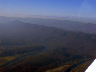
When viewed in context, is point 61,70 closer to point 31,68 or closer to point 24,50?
point 31,68

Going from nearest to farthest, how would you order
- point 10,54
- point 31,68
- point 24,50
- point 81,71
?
point 81,71, point 31,68, point 10,54, point 24,50

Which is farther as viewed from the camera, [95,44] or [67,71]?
[95,44]

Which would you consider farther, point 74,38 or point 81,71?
point 74,38

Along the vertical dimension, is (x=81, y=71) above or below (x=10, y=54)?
above

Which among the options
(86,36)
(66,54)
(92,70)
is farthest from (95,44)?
(92,70)

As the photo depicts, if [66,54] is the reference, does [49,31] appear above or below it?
above

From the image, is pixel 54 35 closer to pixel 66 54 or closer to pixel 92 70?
pixel 66 54

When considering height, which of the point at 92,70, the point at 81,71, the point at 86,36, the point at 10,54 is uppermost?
the point at 92,70

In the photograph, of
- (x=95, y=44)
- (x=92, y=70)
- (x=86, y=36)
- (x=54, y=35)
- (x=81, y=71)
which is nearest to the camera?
(x=92, y=70)

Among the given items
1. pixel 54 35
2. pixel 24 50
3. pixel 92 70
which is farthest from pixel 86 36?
pixel 92 70
